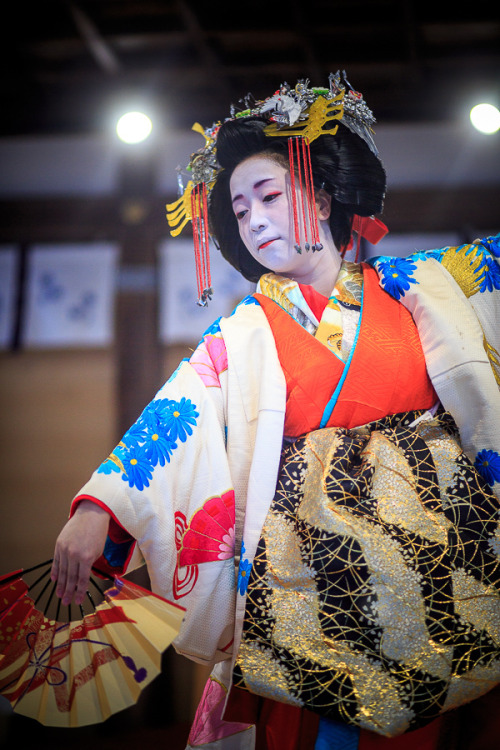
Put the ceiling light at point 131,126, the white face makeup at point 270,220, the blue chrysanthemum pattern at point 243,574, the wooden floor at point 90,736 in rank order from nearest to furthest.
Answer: the blue chrysanthemum pattern at point 243,574, the white face makeup at point 270,220, the wooden floor at point 90,736, the ceiling light at point 131,126

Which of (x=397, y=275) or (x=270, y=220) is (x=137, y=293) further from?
(x=397, y=275)

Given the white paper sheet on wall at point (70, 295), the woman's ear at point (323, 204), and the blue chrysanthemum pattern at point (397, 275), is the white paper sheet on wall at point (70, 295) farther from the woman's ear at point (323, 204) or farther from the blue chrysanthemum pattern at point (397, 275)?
the blue chrysanthemum pattern at point (397, 275)

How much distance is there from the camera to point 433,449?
4.62 ft

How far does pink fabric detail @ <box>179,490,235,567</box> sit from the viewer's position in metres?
1.42

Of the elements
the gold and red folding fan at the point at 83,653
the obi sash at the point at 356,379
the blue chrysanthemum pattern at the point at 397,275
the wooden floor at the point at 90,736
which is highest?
the blue chrysanthemum pattern at the point at 397,275

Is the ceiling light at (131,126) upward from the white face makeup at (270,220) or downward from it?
upward

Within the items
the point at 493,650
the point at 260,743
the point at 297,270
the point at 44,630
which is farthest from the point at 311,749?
the point at 297,270

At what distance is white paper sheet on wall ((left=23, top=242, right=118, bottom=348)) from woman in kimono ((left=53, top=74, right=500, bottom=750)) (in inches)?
54.7

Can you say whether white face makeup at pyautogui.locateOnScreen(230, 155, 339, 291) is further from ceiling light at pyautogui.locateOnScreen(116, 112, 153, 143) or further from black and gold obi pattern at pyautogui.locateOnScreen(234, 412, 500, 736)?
ceiling light at pyautogui.locateOnScreen(116, 112, 153, 143)

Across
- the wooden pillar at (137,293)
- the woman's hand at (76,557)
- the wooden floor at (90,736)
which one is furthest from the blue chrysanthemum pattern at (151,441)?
the wooden pillar at (137,293)

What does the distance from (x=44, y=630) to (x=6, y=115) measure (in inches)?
106

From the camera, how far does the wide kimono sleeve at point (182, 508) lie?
1386 mm

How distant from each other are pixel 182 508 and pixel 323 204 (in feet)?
2.97

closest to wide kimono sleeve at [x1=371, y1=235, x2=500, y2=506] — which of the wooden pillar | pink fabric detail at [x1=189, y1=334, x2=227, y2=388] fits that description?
pink fabric detail at [x1=189, y1=334, x2=227, y2=388]
